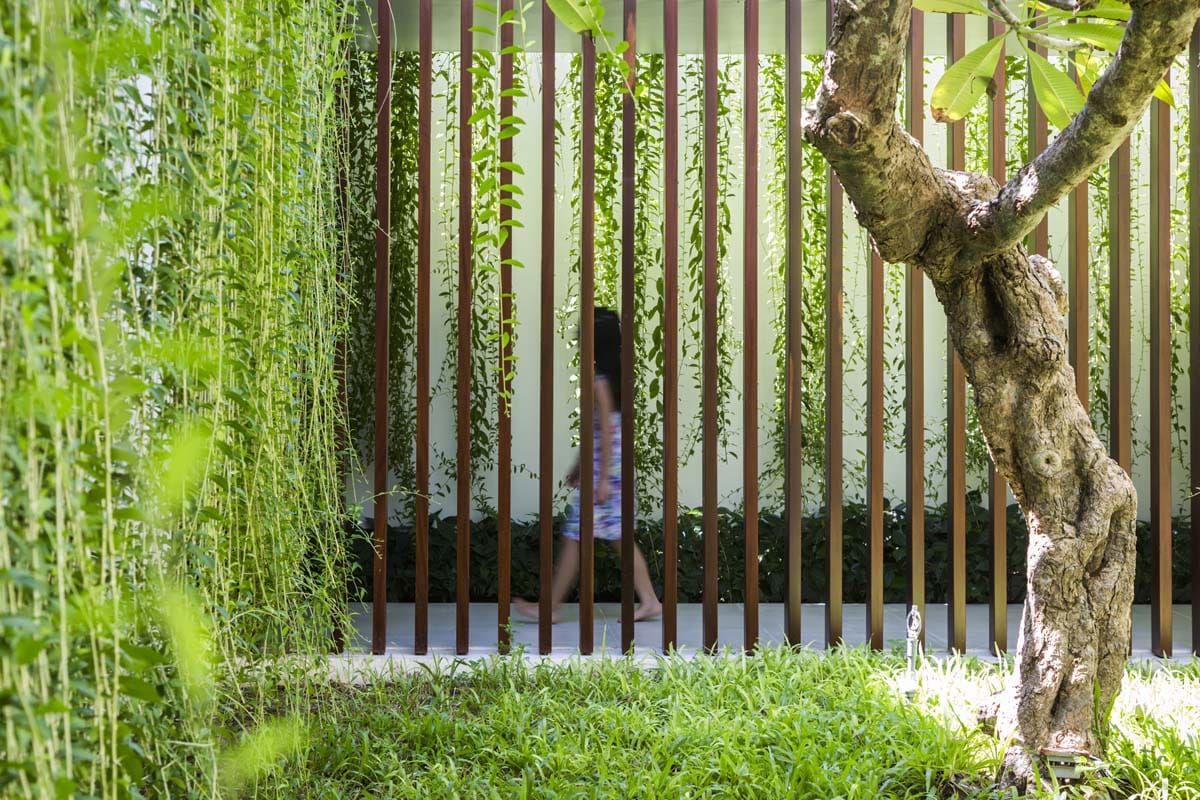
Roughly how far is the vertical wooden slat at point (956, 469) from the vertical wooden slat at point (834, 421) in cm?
39

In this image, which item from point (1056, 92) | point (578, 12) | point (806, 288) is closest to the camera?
point (578, 12)

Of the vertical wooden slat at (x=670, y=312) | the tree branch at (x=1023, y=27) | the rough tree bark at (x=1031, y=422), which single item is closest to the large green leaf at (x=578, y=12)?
the rough tree bark at (x=1031, y=422)

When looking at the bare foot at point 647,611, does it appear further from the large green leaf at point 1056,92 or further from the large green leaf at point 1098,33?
the large green leaf at point 1098,33

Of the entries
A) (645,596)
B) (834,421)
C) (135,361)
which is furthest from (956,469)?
(135,361)

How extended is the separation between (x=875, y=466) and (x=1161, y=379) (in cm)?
113

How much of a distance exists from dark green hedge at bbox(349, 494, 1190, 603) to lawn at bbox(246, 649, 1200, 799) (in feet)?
6.24

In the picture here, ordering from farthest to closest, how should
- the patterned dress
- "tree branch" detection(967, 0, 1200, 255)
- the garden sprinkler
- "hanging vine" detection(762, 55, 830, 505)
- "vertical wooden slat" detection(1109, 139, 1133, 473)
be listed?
"hanging vine" detection(762, 55, 830, 505) < the patterned dress < "vertical wooden slat" detection(1109, 139, 1133, 473) < the garden sprinkler < "tree branch" detection(967, 0, 1200, 255)

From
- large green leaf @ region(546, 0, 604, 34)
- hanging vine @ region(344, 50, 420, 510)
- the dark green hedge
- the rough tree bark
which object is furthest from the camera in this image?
hanging vine @ region(344, 50, 420, 510)

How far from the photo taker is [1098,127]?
2166mm

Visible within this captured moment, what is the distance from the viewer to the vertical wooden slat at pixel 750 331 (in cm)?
373

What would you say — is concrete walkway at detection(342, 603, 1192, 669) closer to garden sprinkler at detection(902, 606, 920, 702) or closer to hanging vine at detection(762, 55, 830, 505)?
garden sprinkler at detection(902, 606, 920, 702)

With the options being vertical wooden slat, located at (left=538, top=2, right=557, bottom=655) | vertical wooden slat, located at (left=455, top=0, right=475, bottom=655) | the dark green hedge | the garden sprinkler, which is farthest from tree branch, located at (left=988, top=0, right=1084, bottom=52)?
the dark green hedge

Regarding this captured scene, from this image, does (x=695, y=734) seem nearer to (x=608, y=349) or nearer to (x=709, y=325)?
(x=709, y=325)

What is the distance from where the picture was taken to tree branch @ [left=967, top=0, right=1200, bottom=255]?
1.97 m
